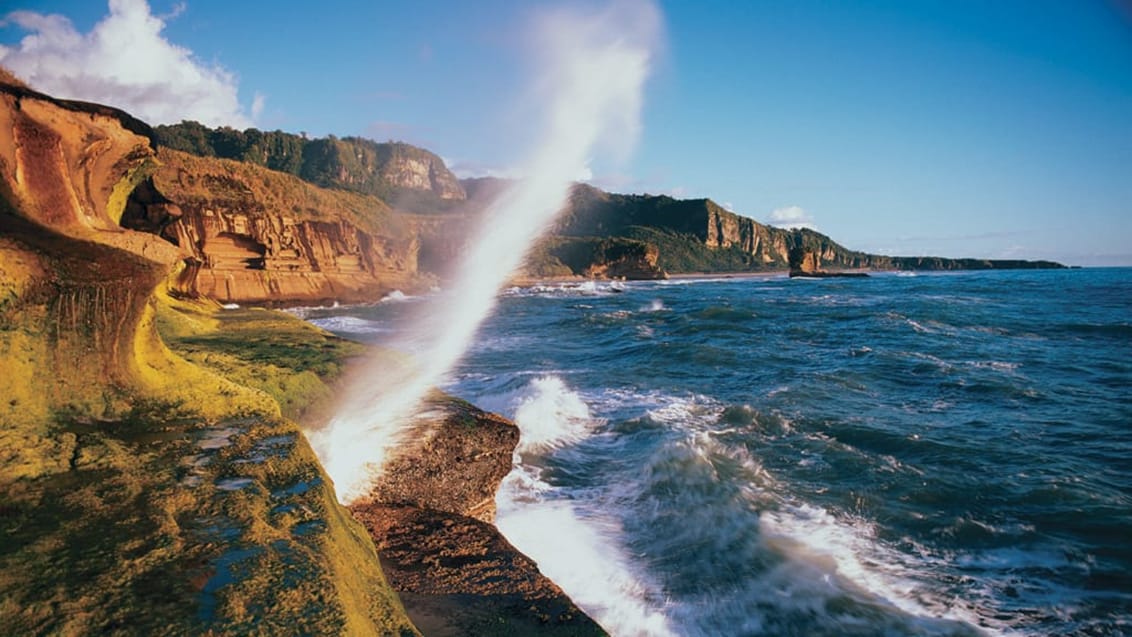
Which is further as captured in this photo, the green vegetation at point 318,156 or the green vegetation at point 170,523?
the green vegetation at point 318,156

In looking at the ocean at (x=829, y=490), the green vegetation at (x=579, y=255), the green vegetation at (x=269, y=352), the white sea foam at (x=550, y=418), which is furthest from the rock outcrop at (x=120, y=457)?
the green vegetation at (x=579, y=255)

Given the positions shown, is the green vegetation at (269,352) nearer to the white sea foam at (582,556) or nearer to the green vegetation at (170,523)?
the green vegetation at (170,523)

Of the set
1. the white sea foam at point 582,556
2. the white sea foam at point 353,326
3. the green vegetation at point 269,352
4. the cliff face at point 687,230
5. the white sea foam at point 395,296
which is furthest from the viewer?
the cliff face at point 687,230

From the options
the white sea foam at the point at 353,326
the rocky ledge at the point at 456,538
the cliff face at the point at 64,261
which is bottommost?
the white sea foam at the point at 353,326

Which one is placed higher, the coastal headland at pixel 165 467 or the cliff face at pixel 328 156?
the cliff face at pixel 328 156

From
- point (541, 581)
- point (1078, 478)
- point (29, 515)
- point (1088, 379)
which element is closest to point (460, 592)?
point (541, 581)

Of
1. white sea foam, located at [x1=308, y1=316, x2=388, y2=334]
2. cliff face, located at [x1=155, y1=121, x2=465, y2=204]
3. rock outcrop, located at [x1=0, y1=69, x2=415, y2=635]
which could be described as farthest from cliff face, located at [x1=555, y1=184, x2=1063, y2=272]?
rock outcrop, located at [x1=0, y1=69, x2=415, y2=635]
